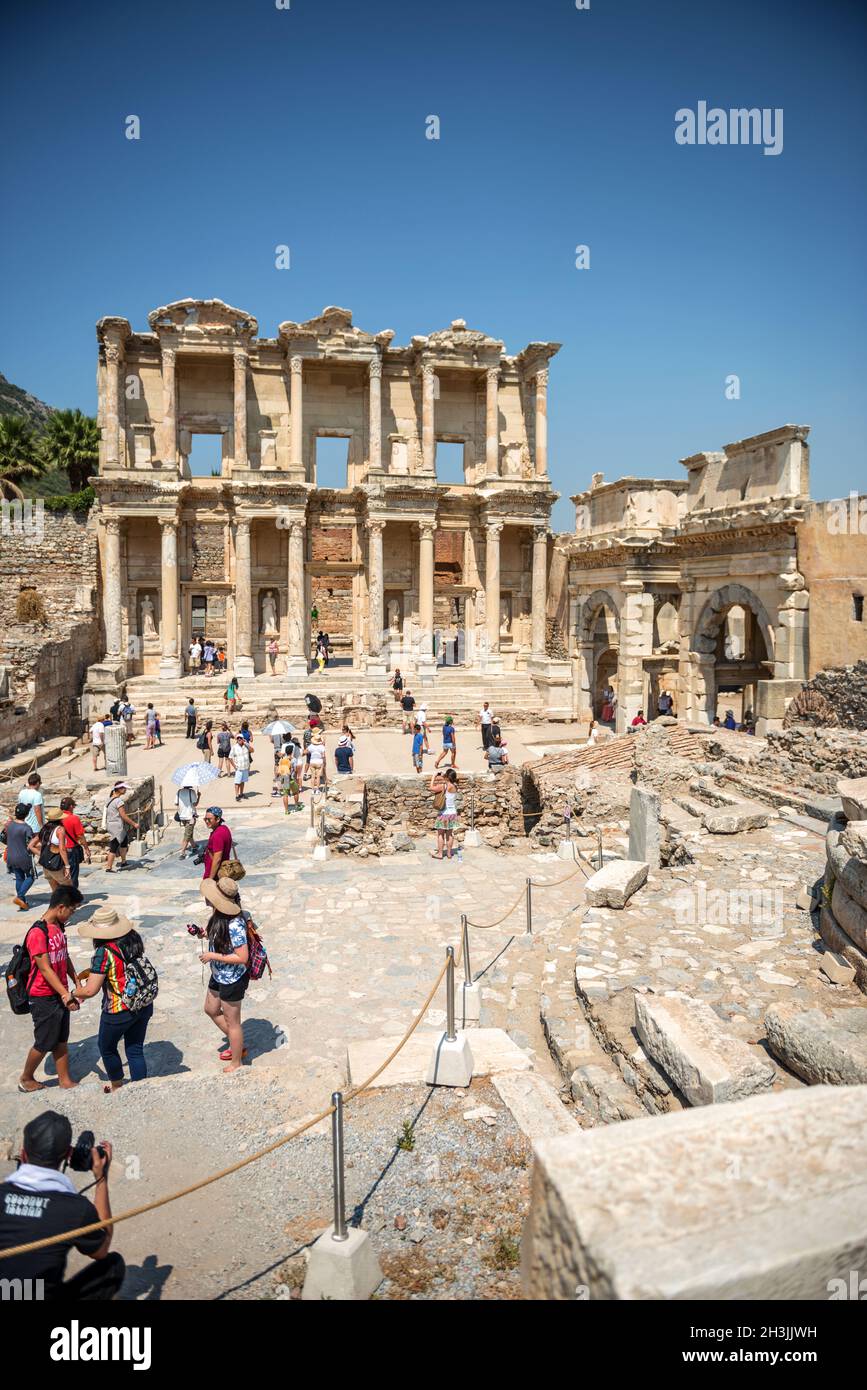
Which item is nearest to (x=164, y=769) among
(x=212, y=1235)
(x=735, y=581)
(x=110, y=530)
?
(x=110, y=530)

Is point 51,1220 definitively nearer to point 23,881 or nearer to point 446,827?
point 23,881

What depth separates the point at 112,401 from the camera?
2834cm

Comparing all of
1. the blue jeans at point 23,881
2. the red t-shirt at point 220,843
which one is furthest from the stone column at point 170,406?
the red t-shirt at point 220,843

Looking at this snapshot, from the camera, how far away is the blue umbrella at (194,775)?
13.3 m

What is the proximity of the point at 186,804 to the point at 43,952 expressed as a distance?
829 cm

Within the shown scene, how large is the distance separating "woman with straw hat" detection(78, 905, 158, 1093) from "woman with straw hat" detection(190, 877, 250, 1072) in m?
0.47

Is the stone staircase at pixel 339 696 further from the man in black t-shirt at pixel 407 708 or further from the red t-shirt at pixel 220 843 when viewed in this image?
the red t-shirt at pixel 220 843

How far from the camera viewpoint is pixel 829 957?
735 centimetres

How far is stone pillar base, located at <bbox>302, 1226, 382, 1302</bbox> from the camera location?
3.74 m

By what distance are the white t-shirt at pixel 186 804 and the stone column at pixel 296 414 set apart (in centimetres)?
1755

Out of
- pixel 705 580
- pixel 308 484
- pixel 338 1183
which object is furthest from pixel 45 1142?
pixel 308 484

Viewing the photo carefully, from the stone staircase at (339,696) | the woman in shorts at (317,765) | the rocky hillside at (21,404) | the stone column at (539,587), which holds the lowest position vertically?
the woman in shorts at (317,765)
